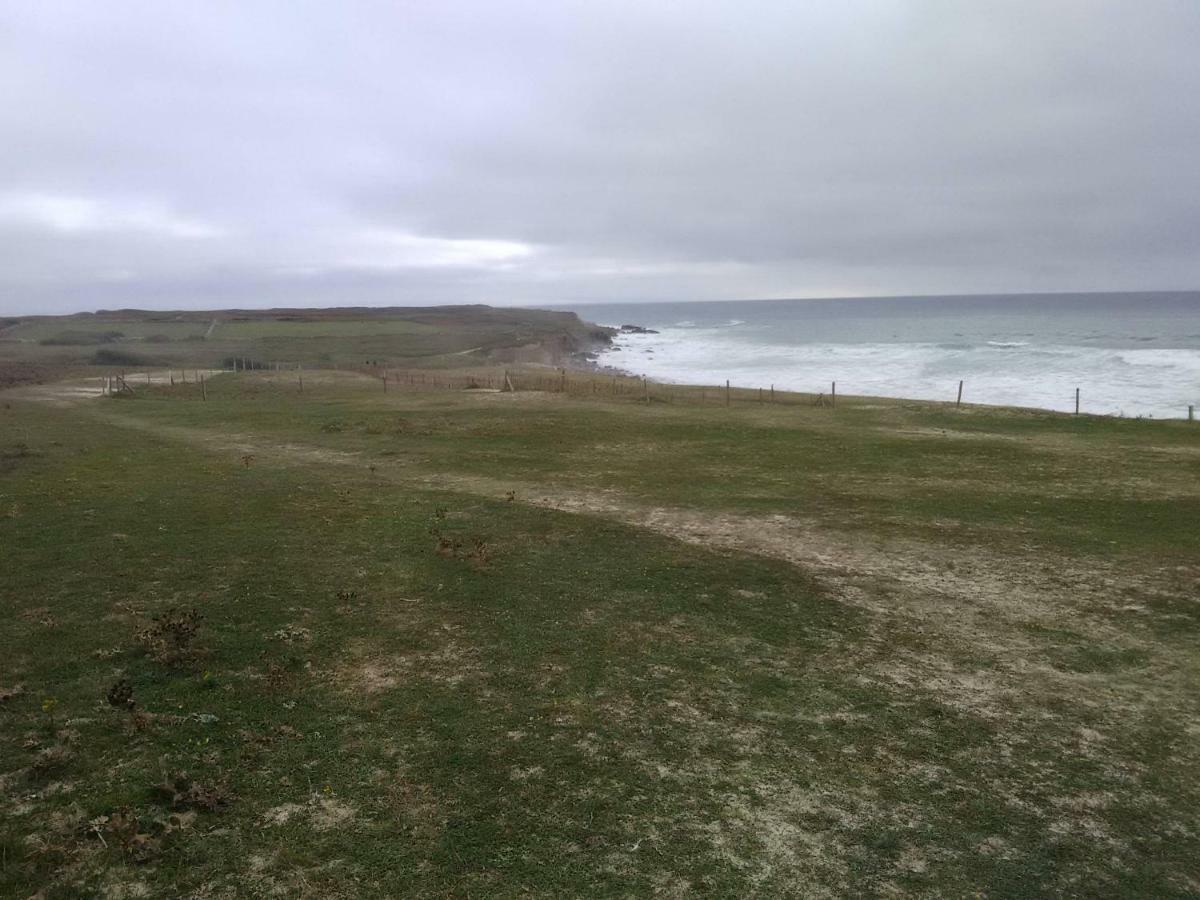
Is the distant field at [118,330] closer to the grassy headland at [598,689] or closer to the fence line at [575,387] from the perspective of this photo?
the fence line at [575,387]

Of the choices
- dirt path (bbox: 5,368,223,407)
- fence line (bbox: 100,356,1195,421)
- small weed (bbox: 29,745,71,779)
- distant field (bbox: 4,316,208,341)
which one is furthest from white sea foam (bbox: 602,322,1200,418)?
distant field (bbox: 4,316,208,341)

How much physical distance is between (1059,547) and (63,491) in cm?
1911

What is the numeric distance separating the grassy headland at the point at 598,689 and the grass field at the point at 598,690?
0.13ft

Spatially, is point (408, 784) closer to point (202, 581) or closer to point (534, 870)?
point (534, 870)

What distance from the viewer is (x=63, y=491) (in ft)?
52.9

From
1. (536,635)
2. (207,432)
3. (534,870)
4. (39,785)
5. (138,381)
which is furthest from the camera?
(138,381)

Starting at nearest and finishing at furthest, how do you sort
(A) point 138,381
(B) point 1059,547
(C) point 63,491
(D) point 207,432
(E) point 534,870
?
(E) point 534,870
(B) point 1059,547
(C) point 63,491
(D) point 207,432
(A) point 138,381

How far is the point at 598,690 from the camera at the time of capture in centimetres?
774

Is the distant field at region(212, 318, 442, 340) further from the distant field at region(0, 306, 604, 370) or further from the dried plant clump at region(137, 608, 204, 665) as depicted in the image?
the dried plant clump at region(137, 608, 204, 665)

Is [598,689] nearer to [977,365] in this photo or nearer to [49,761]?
[49,761]

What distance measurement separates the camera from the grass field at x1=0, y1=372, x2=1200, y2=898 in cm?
540

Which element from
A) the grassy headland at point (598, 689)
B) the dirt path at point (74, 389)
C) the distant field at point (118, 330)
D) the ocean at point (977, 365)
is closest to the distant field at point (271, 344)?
the distant field at point (118, 330)

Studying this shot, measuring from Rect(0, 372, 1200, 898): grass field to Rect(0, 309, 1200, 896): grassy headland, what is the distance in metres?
0.04

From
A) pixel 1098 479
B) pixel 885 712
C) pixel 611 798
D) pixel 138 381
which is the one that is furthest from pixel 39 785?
pixel 138 381
